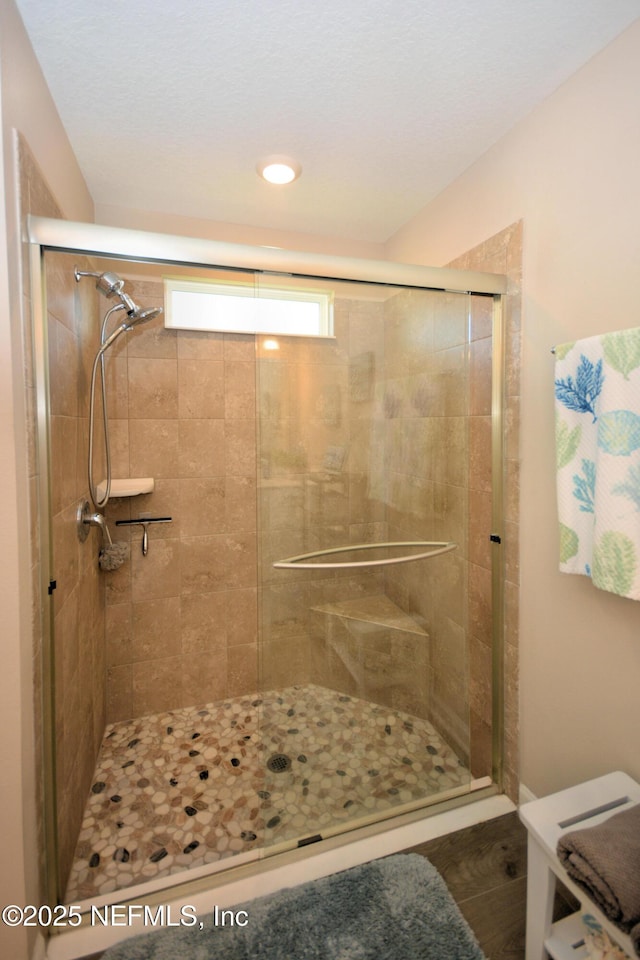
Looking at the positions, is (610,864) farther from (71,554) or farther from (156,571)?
(156,571)

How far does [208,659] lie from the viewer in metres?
2.36

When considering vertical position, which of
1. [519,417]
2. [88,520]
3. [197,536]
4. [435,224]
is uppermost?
[435,224]

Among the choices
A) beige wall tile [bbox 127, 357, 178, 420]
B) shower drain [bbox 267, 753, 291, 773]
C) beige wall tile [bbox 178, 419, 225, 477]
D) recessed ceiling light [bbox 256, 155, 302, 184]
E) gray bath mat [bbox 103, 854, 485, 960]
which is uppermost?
recessed ceiling light [bbox 256, 155, 302, 184]

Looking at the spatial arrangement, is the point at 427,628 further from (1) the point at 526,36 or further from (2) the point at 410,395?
(1) the point at 526,36

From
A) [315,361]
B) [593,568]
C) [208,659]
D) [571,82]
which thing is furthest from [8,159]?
[208,659]

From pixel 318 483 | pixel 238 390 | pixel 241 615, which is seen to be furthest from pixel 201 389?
pixel 241 615

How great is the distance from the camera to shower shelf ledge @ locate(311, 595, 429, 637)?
5.10ft

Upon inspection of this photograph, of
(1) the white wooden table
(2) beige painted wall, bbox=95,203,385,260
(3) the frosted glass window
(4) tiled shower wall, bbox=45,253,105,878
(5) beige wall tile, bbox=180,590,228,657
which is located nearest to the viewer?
(1) the white wooden table

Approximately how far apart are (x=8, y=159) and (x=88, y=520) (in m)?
1.11

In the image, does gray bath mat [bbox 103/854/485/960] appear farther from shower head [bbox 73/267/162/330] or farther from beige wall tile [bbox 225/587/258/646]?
shower head [bbox 73/267/162/330]

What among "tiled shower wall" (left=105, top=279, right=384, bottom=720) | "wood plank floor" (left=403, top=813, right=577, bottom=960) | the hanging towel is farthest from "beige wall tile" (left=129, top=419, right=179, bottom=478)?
"wood plank floor" (left=403, top=813, right=577, bottom=960)

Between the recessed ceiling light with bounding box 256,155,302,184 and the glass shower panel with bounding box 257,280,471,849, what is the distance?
684 millimetres

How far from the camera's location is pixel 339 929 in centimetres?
117

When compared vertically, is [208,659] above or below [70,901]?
above
